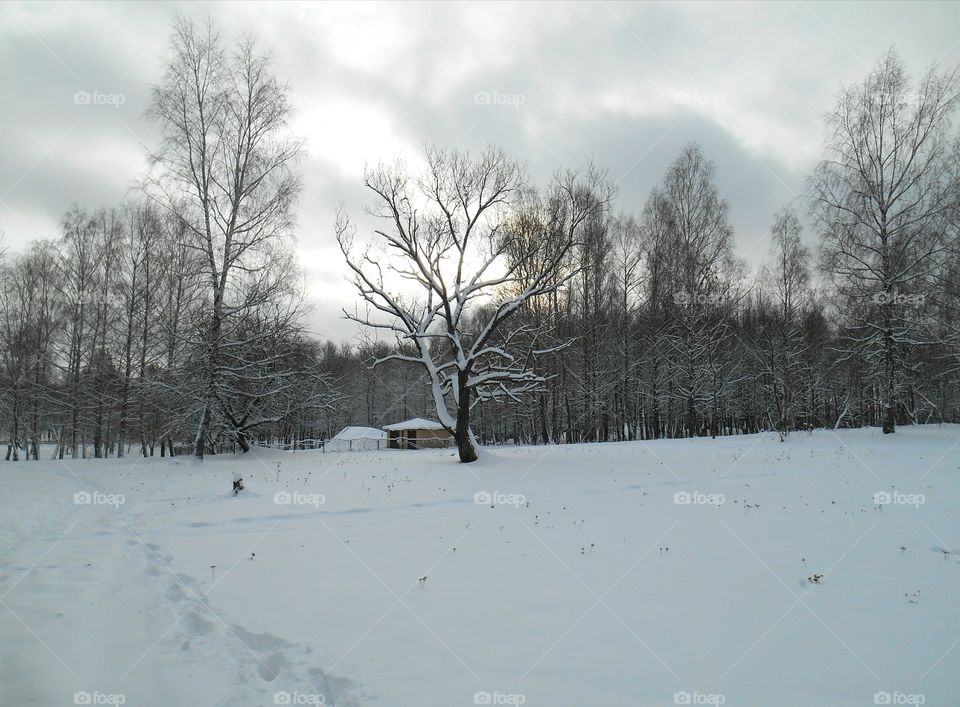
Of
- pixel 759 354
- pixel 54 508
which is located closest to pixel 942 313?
pixel 759 354

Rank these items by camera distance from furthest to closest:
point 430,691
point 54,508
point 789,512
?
point 54,508 < point 789,512 < point 430,691

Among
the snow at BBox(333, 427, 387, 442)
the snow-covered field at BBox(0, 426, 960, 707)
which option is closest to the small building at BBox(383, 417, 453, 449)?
the snow at BBox(333, 427, 387, 442)

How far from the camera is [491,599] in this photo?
18.1 feet

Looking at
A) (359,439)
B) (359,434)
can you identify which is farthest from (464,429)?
(359,434)

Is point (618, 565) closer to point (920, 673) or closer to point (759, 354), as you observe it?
point (920, 673)

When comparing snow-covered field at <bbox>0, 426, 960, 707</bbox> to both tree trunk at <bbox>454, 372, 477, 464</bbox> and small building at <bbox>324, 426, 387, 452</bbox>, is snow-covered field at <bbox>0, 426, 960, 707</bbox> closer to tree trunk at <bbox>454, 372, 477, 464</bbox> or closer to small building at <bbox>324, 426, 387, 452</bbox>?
tree trunk at <bbox>454, 372, 477, 464</bbox>

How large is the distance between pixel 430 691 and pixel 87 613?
13.0ft

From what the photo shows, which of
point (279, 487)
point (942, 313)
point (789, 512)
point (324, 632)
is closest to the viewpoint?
point (324, 632)

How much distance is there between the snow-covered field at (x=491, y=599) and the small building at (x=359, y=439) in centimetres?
4416

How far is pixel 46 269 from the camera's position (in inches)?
1174

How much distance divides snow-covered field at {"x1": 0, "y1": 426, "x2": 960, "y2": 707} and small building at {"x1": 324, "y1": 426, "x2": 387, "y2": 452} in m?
44.2

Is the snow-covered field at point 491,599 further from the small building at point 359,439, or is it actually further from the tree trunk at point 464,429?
the small building at point 359,439

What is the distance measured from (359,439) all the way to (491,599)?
5301 centimetres

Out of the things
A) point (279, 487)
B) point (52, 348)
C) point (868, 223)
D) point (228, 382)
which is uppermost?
point (868, 223)
